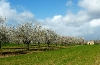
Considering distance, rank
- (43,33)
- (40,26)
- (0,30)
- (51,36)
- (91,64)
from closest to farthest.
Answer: (91,64) < (0,30) < (40,26) < (43,33) < (51,36)

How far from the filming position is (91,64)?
2869 centimetres

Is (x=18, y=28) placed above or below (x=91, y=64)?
above

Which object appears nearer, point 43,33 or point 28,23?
point 28,23

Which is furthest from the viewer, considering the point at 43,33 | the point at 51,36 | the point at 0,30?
the point at 51,36

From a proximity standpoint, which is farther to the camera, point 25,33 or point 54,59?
point 25,33

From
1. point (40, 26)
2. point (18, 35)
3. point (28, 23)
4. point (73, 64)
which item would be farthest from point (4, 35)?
point (73, 64)

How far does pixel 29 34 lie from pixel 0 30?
1752 cm

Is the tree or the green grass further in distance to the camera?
the tree

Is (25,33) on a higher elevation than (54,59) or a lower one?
higher

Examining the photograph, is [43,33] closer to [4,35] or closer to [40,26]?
[40,26]

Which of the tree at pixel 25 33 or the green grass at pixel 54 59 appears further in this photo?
the tree at pixel 25 33

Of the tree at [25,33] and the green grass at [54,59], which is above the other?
the tree at [25,33]

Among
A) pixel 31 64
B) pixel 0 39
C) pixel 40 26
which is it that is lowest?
pixel 31 64

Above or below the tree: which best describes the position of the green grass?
below
